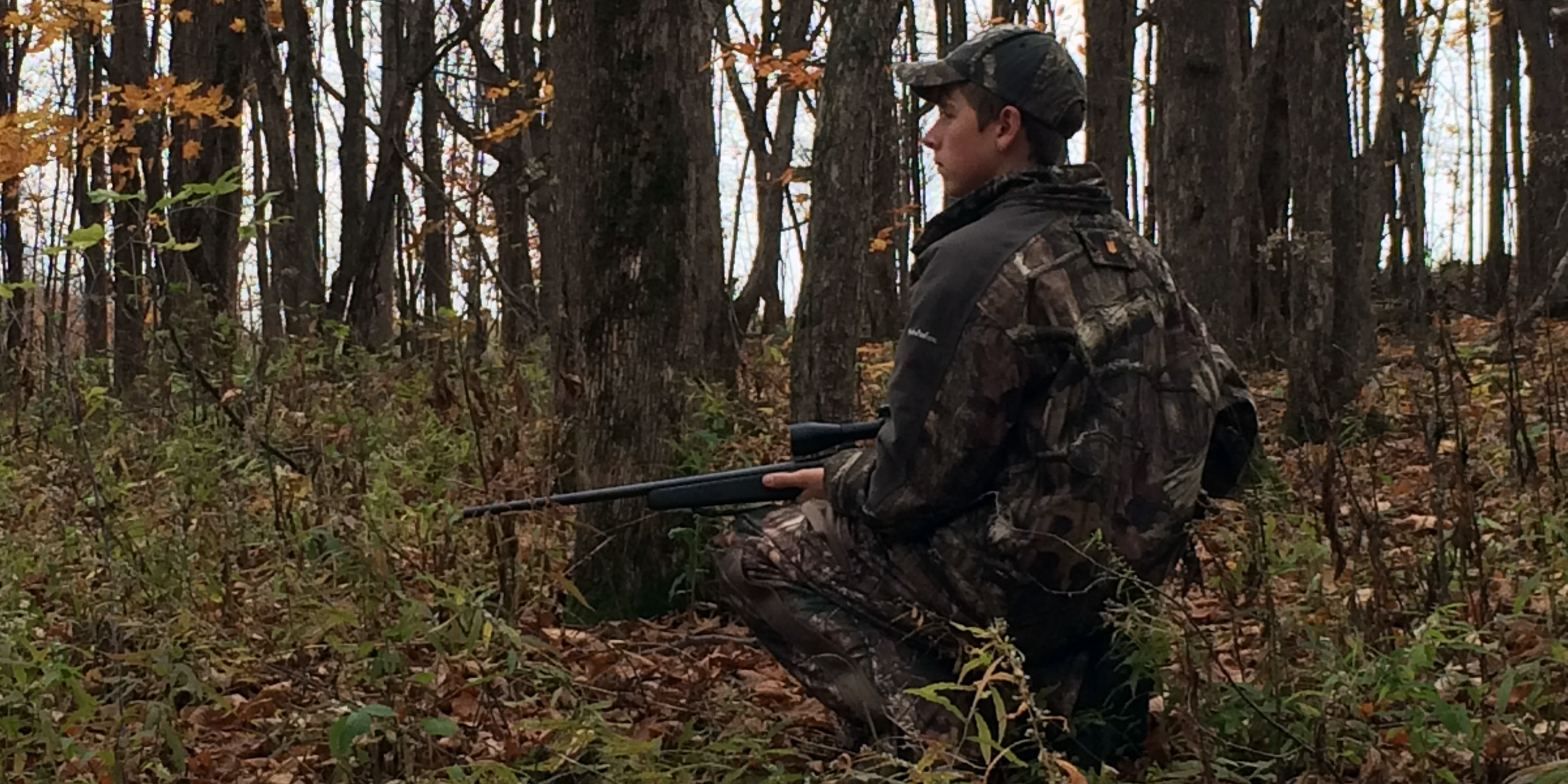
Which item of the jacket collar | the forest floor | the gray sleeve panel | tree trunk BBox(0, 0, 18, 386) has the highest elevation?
tree trunk BBox(0, 0, 18, 386)

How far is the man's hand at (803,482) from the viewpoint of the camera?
3652 millimetres

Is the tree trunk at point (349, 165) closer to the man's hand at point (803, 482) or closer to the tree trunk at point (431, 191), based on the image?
the tree trunk at point (431, 191)

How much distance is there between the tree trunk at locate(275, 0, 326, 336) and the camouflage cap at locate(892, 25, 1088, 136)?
9553 mm

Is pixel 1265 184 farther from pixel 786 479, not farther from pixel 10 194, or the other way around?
pixel 10 194

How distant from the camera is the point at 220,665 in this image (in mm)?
4195

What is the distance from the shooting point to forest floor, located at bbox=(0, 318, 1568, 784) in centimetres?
324

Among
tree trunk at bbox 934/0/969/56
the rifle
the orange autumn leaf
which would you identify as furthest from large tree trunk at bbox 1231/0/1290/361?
the rifle

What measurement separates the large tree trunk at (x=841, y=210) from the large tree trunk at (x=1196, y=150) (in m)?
4.94

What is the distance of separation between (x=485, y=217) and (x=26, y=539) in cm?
2297

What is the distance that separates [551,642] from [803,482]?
1.22 meters

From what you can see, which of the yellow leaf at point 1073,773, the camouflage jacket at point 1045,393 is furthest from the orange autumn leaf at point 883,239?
the yellow leaf at point 1073,773

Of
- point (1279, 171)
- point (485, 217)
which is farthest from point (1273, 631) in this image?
point (485, 217)

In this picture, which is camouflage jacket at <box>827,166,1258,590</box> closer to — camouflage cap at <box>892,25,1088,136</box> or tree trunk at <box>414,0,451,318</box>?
camouflage cap at <box>892,25,1088,136</box>

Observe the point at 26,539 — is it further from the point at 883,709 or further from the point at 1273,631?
the point at 1273,631
